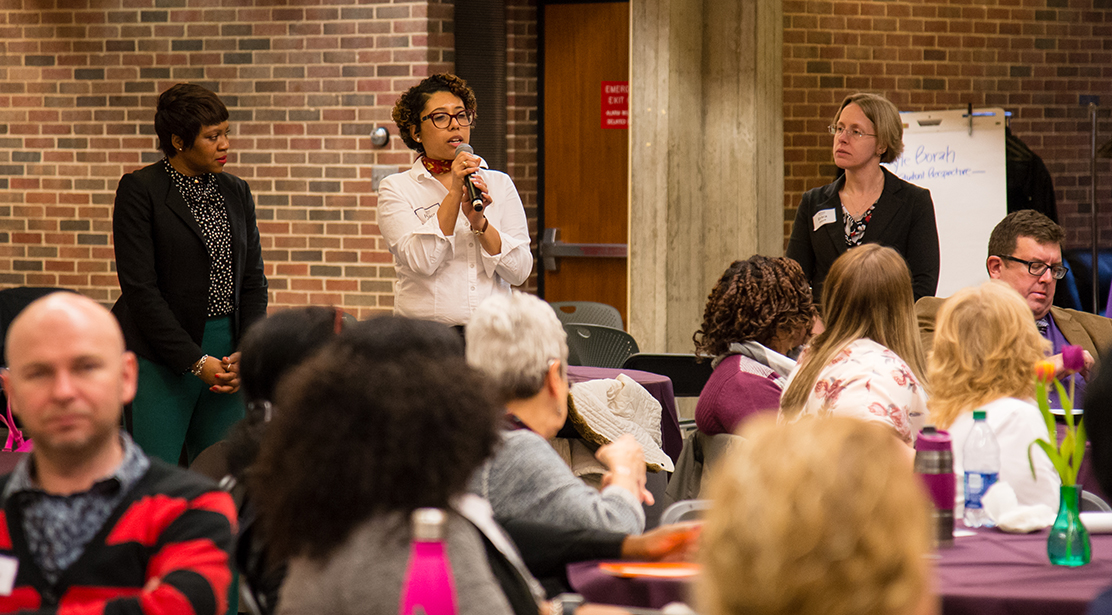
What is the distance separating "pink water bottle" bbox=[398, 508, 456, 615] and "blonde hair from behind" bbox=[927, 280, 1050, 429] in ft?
4.62

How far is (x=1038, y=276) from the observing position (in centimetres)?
359

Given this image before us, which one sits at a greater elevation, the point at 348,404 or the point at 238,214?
the point at 238,214

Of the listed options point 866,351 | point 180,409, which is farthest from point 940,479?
point 180,409

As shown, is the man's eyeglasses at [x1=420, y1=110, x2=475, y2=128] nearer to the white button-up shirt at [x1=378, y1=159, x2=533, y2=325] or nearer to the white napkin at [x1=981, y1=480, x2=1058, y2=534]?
the white button-up shirt at [x1=378, y1=159, x2=533, y2=325]

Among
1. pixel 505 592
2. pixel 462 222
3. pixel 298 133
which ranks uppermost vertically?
pixel 298 133

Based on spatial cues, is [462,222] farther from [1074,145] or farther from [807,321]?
[1074,145]

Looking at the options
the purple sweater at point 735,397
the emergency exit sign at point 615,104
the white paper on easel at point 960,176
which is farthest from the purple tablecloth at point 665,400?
the white paper on easel at point 960,176

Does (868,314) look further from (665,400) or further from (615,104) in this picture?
(615,104)

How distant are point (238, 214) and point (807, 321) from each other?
1.79 meters

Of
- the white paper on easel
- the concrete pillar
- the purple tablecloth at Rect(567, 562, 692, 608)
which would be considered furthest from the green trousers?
the white paper on easel

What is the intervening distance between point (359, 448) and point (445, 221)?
6.85 feet

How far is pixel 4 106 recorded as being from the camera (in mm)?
6297

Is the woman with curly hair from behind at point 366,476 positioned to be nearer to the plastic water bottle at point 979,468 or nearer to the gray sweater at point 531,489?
the gray sweater at point 531,489

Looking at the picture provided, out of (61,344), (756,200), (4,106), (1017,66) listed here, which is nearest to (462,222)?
(61,344)
